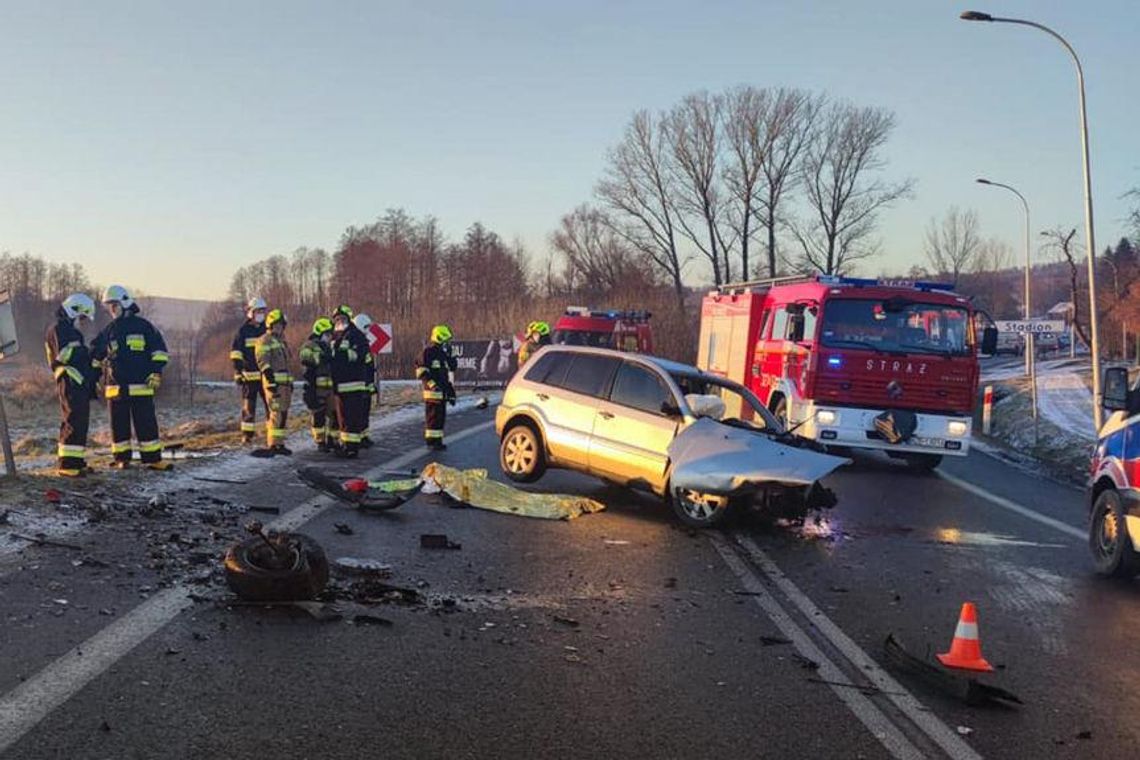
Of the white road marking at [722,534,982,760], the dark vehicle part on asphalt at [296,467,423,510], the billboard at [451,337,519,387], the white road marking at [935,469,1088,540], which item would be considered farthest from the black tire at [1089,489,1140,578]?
the billboard at [451,337,519,387]

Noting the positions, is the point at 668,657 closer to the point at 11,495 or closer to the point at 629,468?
the point at 629,468

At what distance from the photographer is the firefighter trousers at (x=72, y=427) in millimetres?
10023

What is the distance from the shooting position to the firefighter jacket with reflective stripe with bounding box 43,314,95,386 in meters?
10.3

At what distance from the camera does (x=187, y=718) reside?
4.10m

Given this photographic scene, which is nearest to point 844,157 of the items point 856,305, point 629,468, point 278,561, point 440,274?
point 440,274

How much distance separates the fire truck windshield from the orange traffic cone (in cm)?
867

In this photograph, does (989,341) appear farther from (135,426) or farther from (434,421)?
(135,426)

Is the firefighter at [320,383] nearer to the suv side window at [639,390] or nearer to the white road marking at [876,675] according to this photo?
the suv side window at [639,390]

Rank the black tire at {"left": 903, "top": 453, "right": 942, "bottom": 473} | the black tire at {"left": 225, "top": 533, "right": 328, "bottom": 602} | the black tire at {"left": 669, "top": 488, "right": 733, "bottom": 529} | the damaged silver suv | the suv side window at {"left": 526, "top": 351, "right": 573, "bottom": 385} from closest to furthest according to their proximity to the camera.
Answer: the black tire at {"left": 225, "top": 533, "right": 328, "bottom": 602}
the damaged silver suv
the black tire at {"left": 669, "top": 488, "right": 733, "bottom": 529}
the suv side window at {"left": 526, "top": 351, "right": 573, "bottom": 385}
the black tire at {"left": 903, "top": 453, "right": 942, "bottom": 473}

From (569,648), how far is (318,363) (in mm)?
9302

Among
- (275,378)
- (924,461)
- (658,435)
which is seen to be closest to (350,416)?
(275,378)

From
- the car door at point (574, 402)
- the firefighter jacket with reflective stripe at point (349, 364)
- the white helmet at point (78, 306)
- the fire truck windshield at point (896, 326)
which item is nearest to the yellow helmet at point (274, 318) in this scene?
the firefighter jacket with reflective stripe at point (349, 364)

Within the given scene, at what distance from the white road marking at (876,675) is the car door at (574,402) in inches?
131

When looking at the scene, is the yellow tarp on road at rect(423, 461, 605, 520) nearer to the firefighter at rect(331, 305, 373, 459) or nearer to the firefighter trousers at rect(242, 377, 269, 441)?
the firefighter at rect(331, 305, 373, 459)
